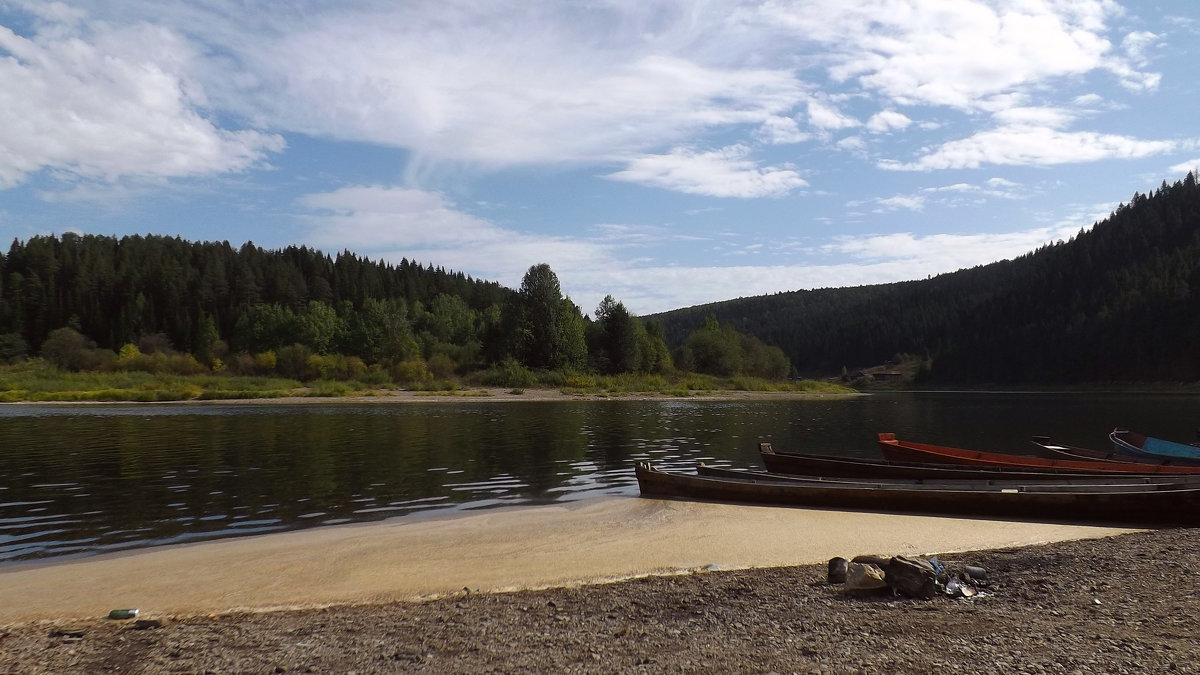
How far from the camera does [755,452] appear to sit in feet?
104

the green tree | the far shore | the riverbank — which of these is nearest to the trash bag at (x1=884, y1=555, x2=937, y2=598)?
the riverbank

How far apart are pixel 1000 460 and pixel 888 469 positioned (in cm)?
510

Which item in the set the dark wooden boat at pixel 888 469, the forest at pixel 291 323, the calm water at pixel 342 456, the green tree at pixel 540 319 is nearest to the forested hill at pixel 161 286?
the forest at pixel 291 323

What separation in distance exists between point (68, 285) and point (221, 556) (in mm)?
149208

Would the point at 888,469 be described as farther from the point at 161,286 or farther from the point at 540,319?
the point at 161,286

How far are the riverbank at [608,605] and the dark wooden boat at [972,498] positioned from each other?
3.07 feet

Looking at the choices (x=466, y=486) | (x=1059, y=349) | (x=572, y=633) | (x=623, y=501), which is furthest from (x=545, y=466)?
(x=1059, y=349)

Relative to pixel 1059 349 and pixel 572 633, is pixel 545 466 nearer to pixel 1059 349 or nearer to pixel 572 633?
pixel 572 633

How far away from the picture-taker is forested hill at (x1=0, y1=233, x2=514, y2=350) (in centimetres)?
12631

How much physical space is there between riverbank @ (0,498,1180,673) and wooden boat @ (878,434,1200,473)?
19.1ft

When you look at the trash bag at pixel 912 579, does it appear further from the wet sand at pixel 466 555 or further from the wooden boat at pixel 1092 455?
the wooden boat at pixel 1092 455

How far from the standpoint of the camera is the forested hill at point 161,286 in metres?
126

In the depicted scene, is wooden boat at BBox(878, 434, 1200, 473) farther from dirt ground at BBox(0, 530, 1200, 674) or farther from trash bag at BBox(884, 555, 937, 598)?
trash bag at BBox(884, 555, 937, 598)

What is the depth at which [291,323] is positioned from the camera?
390 feet
